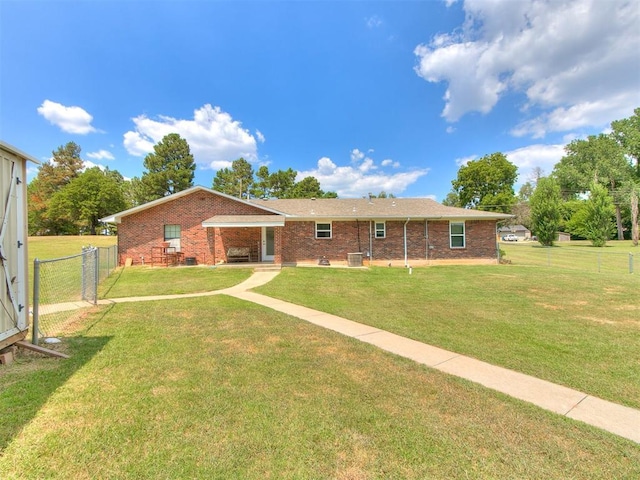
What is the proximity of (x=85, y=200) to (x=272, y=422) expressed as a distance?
51.4 meters

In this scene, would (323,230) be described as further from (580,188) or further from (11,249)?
(580,188)

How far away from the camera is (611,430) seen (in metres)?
2.62

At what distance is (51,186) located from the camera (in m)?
46.9

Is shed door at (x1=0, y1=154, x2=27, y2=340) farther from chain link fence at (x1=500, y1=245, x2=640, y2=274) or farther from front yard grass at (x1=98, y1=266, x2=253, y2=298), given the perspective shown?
chain link fence at (x1=500, y1=245, x2=640, y2=274)

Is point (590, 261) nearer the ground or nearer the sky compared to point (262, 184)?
nearer the ground

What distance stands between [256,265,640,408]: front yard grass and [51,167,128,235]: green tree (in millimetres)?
42520

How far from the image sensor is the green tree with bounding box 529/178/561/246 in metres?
31.7

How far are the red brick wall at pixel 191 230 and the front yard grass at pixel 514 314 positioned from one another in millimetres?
5306

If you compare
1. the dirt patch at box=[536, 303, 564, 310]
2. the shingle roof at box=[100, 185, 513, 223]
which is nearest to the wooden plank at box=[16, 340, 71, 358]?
the dirt patch at box=[536, 303, 564, 310]

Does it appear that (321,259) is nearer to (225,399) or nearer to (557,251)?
(225,399)

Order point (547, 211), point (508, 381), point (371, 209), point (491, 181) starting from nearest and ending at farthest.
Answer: point (508, 381)
point (371, 209)
point (547, 211)
point (491, 181)

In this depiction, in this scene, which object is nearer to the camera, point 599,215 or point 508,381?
point 508,381

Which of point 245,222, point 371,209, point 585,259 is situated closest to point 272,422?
point 245,222

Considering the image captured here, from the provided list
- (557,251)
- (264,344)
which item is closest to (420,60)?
(264,344)
